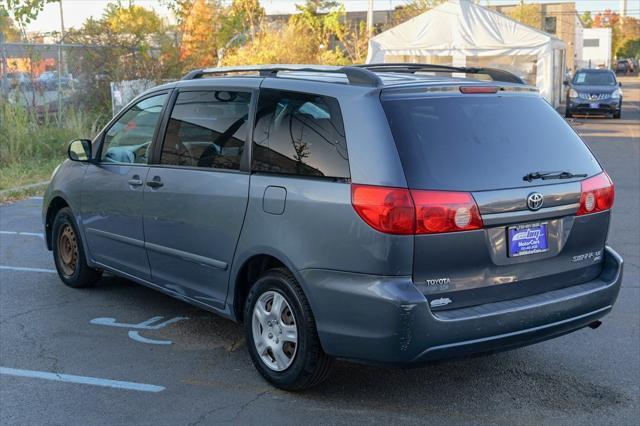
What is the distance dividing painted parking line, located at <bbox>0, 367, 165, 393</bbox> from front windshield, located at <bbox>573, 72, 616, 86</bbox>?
2643 cm

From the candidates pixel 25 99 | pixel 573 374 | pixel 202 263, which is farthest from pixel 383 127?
pixel 25 99

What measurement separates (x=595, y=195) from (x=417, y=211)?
4.24 feet

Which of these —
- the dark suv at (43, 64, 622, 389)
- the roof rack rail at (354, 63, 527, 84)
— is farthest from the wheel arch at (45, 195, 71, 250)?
the roof rack rail at (354, 63, 527, 84)

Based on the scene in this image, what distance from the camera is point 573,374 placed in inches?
197

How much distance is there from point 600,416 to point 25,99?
14838 mm

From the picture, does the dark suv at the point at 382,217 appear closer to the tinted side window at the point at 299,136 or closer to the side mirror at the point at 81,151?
the tinted side window at the point at 299,136

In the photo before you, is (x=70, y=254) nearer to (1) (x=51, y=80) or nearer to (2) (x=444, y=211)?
(2) (x=444, y=211)

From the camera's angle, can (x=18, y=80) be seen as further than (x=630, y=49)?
No

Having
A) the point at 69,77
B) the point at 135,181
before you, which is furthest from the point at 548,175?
the point at 69,77

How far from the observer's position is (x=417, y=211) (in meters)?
3.97

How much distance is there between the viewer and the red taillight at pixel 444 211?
3980 millimetres

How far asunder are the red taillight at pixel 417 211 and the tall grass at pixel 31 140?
33.6ft

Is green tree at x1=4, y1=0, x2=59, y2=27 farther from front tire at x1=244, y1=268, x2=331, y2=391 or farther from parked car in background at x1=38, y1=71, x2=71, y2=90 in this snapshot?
front tire at x1=244, y1=268, x2=331, y2=391

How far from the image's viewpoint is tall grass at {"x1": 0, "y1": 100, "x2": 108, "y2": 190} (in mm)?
→ 13750
